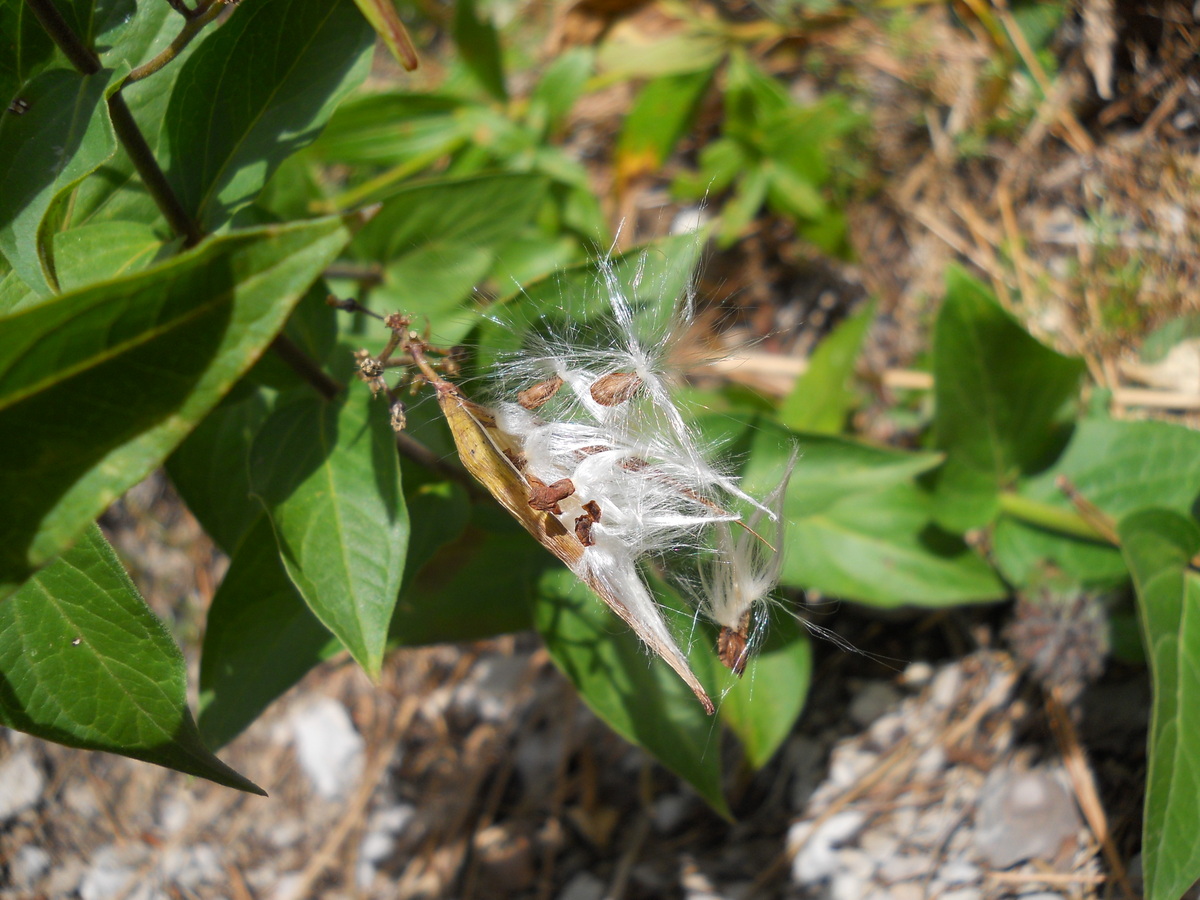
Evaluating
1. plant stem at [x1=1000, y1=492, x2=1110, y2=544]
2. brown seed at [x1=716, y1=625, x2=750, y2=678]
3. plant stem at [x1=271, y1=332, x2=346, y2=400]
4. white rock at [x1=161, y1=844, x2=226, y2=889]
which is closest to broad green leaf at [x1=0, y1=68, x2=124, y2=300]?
plant stem at [x1=271, y1=332, x2=346, y2=400]

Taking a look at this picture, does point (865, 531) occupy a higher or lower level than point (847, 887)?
higher

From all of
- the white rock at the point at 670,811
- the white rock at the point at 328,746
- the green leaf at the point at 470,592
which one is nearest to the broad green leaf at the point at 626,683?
the green leaf at the point at 470,592

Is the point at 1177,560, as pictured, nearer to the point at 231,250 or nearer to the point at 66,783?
the point at 231,250

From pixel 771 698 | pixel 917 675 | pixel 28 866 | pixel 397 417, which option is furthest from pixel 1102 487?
pixel 28 866

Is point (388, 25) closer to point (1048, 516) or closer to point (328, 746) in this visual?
point (1048, 516)

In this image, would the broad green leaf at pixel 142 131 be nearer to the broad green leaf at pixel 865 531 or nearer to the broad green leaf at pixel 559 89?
the broad green leaf at pixel 865 531

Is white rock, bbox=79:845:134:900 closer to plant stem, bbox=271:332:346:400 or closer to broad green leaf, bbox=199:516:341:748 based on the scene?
broad green leaf, bbox=199:516:341:748
